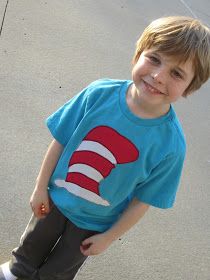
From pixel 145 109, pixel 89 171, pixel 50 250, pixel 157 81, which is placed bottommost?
pixel 50 250

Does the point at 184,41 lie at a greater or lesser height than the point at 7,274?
greater

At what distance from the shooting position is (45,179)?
80.8 inches

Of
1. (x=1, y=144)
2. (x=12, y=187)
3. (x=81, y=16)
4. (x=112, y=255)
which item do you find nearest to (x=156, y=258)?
(x=112, y=255)

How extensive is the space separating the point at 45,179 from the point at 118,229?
36 cm

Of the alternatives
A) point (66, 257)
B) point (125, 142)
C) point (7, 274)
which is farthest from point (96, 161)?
point (7, 274)

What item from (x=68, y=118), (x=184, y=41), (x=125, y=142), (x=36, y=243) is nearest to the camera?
(x=184, y=41)

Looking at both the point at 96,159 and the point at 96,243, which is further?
the point at 96,243

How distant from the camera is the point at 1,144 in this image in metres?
3.29

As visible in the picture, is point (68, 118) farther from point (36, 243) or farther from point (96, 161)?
point (36, 243)

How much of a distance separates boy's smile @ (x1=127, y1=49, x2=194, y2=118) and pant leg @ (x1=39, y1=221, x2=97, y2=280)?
0.60 m

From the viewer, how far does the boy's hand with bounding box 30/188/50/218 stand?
2076 mm

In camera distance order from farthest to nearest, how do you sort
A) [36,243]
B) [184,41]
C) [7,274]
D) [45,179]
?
[7,274] < [36,243] < [45,179] < [184,41]

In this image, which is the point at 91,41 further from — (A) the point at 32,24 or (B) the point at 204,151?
(B) the point at 204,151

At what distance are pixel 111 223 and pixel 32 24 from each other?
10.5 ft
